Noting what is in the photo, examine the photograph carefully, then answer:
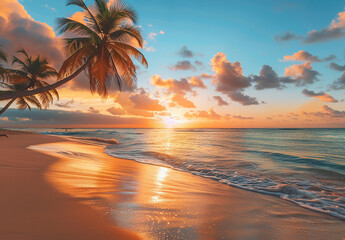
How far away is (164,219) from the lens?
2.29m

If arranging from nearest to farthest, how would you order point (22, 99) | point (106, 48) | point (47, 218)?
point (47, 218)
point (106, 48)
point (22, 99)

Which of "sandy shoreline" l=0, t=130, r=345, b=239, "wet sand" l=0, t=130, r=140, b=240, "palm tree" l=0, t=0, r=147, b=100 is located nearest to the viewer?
"wet sand" l=0, t=130, r=140, b=240

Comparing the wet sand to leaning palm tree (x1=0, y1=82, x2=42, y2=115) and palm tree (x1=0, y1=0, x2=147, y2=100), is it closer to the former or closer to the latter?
palm tree (x1=0, y1=0, x2=147, y2=100)

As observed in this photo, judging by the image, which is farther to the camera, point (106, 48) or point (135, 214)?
point (106, 48)

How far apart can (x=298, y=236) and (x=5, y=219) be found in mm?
3415

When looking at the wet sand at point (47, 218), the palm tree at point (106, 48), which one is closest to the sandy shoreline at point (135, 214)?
the wet sand at point (47, 218)

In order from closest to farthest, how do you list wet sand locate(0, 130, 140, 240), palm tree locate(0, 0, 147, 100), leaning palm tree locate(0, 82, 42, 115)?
wet sand locate(0, 130, 140, 240), palm tree locate(0, 0, 147, 100), leaning palm tree locate(0, 82, 42, 115)

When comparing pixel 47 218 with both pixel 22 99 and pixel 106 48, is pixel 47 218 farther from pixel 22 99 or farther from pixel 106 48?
pixel 22 99

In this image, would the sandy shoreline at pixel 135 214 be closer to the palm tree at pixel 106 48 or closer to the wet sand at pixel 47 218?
the wet sand at pixel 47 218

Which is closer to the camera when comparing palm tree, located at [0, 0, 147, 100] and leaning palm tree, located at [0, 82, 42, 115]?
palm tree, located at [0, 0, 147, 100]

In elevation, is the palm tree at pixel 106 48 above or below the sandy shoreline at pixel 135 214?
above

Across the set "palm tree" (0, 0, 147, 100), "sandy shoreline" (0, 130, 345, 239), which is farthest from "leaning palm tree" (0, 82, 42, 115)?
"sandy shoreline" (0, 130, 345, 239)

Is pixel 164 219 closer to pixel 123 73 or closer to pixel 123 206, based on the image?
pixel 123 206

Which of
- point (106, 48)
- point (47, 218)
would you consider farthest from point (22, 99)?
point (47, 218)
